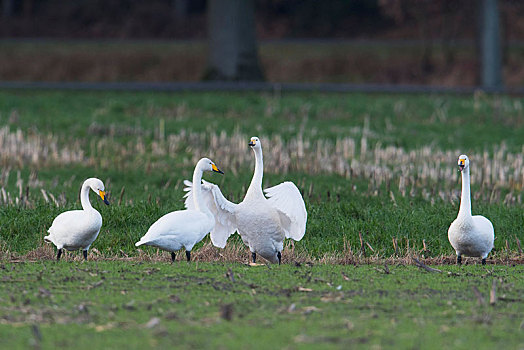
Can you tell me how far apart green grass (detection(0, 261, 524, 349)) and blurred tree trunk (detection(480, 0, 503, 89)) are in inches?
979

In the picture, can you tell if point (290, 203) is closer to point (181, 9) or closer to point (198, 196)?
point (198, 196)

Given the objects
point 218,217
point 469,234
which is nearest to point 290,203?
point 218,217

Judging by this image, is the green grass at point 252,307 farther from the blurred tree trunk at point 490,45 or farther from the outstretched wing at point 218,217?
the blurred tree trunk at point 490,45

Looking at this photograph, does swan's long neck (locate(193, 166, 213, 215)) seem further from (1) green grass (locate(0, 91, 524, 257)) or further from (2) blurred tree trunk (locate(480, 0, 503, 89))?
(2) blurred tree trunk (locate(480, 0, 503, 89))

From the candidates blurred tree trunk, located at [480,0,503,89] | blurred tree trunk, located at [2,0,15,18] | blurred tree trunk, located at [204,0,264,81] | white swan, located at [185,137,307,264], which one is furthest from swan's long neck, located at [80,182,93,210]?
blurred tree trunk, located at [2,0,15,18]

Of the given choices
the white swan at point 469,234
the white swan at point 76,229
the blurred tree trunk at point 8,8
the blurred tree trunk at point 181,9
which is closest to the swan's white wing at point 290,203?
the white swan at point 469,234

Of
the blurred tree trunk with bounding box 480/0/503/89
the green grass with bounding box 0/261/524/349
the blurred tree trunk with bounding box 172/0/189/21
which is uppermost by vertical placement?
the blurred tree trunk with bounding box 172/0/189/21

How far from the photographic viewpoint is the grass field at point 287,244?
7031 mm

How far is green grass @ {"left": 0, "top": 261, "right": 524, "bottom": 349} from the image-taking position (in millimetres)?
6621

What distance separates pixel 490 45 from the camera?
3391 centimetres

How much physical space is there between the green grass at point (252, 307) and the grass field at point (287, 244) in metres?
0.02

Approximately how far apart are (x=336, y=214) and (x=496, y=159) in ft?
19.8

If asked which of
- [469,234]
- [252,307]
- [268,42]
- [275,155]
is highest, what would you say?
[268,42]

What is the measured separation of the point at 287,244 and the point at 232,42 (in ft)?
71.9
